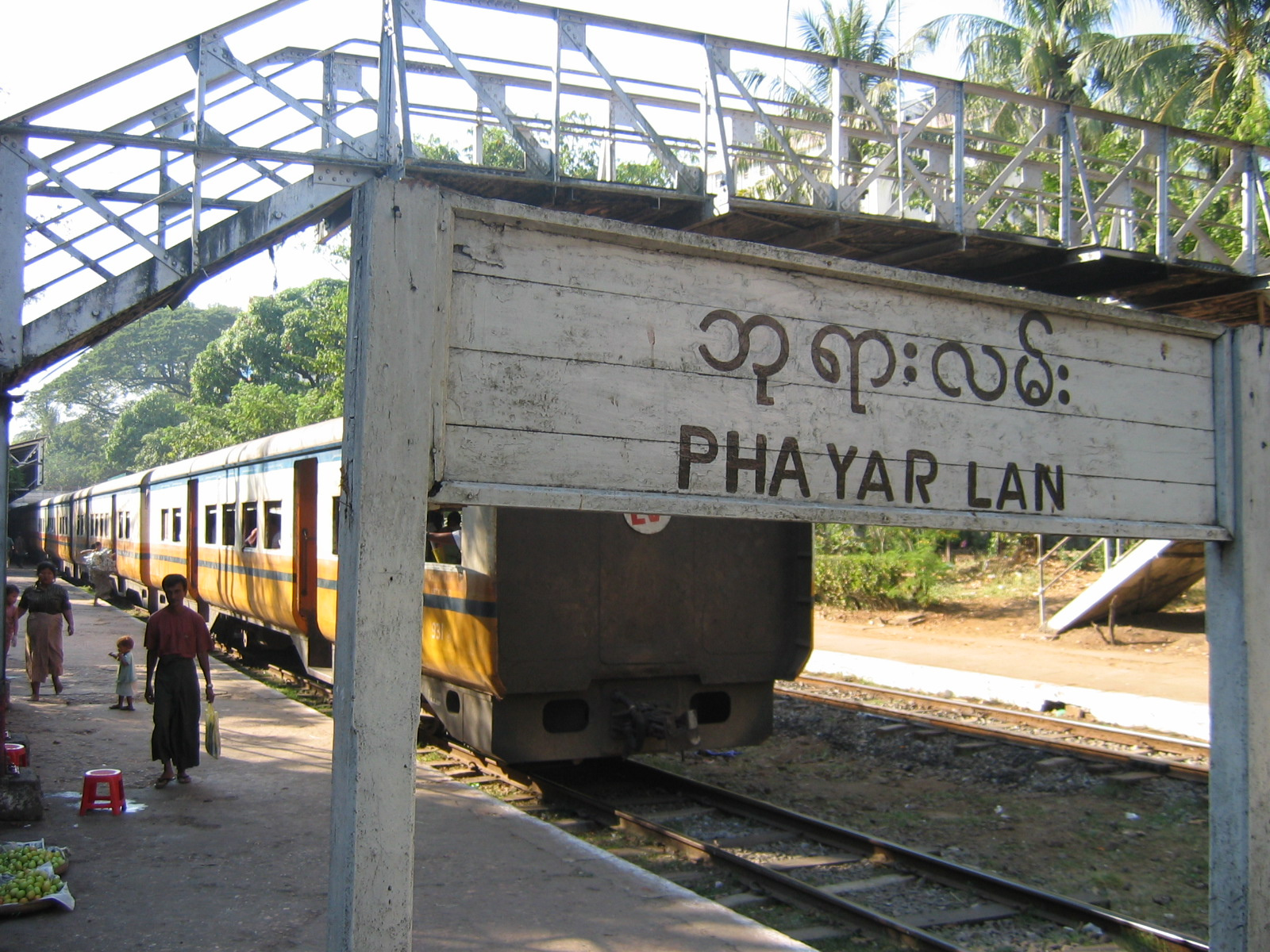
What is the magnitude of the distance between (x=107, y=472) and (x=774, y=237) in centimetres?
8524

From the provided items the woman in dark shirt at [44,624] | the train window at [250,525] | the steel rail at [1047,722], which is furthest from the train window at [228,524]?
the steel rail at [1047,722]

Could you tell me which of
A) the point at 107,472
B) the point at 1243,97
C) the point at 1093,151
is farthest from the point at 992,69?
the point at 107,472

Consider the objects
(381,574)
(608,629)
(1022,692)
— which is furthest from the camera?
(1022,692)

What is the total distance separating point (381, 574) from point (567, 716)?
16.9ft

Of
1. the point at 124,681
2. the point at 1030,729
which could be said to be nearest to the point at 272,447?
the point at 124,681

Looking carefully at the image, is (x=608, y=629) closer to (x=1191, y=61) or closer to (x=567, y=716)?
(x=567, y=716)

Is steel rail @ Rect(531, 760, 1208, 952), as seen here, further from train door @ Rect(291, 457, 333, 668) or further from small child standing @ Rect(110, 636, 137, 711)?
small child standing @ Rect(110, 636, 137, 711)

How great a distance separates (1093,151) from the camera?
23.6m

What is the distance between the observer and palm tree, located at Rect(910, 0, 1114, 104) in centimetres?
2648

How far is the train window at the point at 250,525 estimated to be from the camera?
39.4 ft

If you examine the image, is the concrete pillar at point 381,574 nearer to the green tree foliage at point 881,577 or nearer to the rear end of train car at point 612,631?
the rear end of train car at point 612,631

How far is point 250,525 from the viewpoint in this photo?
41.7 ft

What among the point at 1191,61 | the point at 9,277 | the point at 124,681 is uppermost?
the point at 1191,61

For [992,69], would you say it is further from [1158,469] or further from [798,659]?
[1158,469]
